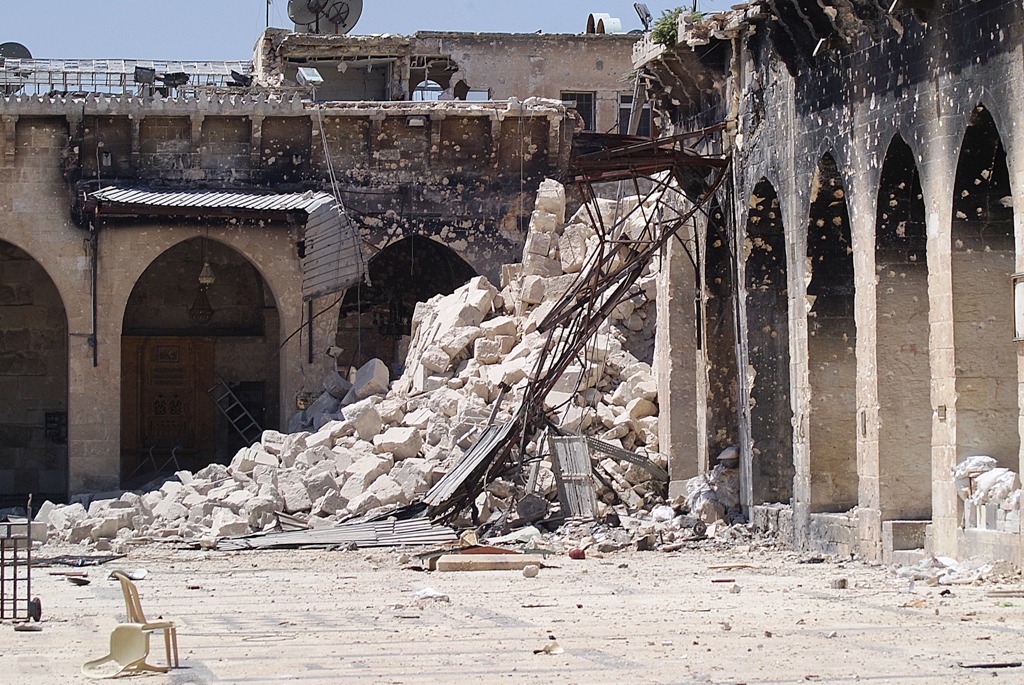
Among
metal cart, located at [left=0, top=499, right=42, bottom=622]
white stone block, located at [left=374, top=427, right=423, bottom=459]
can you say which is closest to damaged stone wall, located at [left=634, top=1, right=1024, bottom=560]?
white stone block, located at [left=374, top=427, right=423, bottom=459]

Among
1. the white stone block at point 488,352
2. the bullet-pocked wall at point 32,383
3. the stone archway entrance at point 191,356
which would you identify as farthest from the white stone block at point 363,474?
the bullet-pocked wall at point 32,383

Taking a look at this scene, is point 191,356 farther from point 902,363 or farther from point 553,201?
point 902,363

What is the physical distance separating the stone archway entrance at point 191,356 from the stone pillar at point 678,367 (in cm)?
912

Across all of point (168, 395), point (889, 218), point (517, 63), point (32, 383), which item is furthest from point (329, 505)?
point (517, 63)

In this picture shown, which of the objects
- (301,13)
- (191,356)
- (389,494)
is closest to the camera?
(389,494)

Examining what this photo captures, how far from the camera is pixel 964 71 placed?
512 inches

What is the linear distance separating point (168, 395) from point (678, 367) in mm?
10824

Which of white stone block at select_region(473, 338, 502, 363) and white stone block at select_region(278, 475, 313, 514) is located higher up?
white stone block at select_region(473, 338, 502, 363)

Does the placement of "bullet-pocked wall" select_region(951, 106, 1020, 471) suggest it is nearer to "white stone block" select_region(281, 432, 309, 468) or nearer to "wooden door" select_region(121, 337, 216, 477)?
"white stone block" select_region(281, 432, 309, 468)

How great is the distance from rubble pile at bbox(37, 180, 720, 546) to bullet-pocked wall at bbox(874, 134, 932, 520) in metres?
3.28

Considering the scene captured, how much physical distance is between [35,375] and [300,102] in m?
6.46

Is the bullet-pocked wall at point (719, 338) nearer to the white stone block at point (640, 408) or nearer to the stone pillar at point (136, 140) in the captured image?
the white stone block at point (640, 408)

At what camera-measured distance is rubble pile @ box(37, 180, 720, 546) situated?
18.9 m

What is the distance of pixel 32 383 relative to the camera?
27.1 metres
